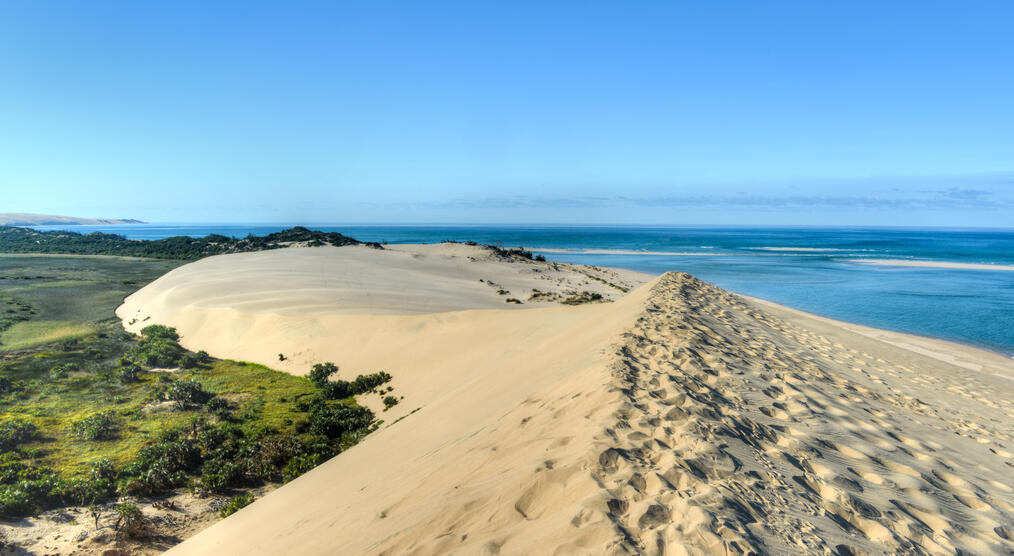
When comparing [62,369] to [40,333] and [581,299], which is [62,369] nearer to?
[40,333]

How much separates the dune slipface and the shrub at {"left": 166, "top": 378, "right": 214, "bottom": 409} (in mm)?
5432

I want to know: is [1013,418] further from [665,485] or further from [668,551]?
[668,551]

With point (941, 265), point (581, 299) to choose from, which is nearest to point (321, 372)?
point (581, 299)

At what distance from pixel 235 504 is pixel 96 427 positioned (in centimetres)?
538

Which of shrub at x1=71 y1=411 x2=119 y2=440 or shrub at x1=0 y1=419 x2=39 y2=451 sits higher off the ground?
shrub at x1=0 y1=419 x2=39 y2=451

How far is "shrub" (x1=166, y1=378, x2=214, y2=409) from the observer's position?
12539mm

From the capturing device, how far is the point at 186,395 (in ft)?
41.4

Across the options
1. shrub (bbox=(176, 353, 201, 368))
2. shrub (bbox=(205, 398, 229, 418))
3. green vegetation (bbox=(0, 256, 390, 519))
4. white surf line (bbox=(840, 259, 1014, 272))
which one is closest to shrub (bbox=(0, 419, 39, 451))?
green vegetation (bbox=(0, 256, 390, 519))

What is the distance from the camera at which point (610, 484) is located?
3.85m

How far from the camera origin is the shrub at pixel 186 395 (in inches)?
494

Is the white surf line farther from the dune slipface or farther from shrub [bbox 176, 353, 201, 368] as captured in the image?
shrub [bbox 176, 353, 201, 368]

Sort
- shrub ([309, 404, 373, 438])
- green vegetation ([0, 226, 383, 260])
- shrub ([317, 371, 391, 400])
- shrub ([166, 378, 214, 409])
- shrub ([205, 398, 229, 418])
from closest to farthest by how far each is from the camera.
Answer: shrub ([309, 404, 373, 438])
shrub ([205, 398, 229, 418])
shrub ([166, 378, 214, 409])
shrub ([317, 371, 391, 400])
green vegetation ([0, 226, 383, 260])

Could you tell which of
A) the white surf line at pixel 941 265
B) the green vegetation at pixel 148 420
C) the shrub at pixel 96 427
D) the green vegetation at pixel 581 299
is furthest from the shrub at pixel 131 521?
the white surf line at pixel 941 265

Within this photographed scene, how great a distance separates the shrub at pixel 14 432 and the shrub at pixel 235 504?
5.51m
